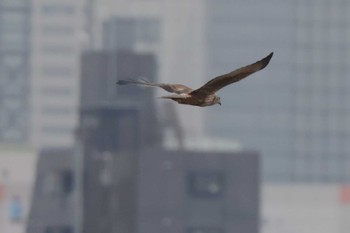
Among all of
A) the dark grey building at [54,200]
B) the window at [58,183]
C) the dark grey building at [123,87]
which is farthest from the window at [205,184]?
the window at [58,183]

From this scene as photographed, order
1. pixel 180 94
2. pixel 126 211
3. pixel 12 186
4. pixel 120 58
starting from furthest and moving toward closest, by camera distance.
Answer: pixel 12 186 → pixel 120 58 → pixel 126 211 → pixel 180 94

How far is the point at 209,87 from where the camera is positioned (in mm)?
18125

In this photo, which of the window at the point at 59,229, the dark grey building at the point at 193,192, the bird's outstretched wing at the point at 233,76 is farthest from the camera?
the window at the point at 59,229

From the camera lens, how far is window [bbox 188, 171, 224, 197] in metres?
141

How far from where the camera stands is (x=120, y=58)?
148 metres

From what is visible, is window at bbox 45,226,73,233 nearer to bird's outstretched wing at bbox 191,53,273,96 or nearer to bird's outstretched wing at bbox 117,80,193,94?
bird's outstretched wing at bbox 117,80,193,94

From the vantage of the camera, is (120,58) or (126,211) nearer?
(126,211)

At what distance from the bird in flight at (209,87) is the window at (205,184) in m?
122

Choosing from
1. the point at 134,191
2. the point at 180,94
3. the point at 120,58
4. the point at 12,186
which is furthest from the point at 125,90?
Result: the point at 180,94

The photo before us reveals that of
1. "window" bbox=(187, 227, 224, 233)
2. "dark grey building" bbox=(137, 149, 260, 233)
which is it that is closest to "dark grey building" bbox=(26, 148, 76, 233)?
"dark grey building" bbox=(137, 149, 260, 233)

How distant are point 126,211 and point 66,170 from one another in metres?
14.3

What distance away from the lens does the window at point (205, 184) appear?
141m

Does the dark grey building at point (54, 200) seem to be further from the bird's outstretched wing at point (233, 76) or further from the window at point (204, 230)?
the bird's outstretched wing at point (233, 76)

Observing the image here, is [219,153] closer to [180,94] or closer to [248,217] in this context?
[248,217]
